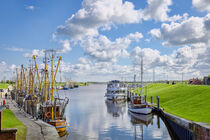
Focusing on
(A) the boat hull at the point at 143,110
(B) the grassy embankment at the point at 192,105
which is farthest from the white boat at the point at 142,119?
(B) the grassy embankment at the point at 192,105

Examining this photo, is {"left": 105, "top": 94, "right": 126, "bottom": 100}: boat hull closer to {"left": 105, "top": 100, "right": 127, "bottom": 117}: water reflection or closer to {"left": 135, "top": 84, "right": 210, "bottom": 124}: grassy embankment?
{"left": 105, "top": 100, "right": 127, "bottom": 117}: water reflection

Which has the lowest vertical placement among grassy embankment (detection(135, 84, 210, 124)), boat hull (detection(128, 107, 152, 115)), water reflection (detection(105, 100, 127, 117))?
water reflection (detection(105, 100, 127, 117))

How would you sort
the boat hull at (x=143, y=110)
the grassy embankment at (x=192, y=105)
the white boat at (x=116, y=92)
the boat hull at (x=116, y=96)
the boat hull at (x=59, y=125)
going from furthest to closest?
the white boat at (x=116, y=92)
the boat hull at (x=116, y=96)
the boat hull at (x=143, y=110)
the grassy embankment at (x=192, y=105)
the boat hull at (x=59, y=125)

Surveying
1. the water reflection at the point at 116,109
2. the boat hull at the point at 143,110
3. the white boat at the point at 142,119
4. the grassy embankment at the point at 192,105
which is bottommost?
the water reflection at the point at 116,109

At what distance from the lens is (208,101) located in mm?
42094

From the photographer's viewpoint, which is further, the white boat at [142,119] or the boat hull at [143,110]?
the boat hull at [143,110]

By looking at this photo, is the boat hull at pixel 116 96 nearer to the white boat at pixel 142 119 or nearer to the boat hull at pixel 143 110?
the white boat at pixel 142 119

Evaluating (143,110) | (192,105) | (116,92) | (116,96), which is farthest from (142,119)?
(116,92)

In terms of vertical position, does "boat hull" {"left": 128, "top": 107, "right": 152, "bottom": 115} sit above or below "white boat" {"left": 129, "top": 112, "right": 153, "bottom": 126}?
above

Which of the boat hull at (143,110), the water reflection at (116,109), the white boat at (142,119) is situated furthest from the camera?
the water reflection at (116,109)

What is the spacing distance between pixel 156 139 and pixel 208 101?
16743 mm

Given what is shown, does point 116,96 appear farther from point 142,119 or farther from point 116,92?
point 142,119

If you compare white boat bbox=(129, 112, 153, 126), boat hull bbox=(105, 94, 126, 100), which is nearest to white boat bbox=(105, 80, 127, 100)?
boat hull bbox=(105, 94, 126, 100)

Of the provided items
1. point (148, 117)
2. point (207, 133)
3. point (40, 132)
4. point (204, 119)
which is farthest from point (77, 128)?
point (207, 133)
